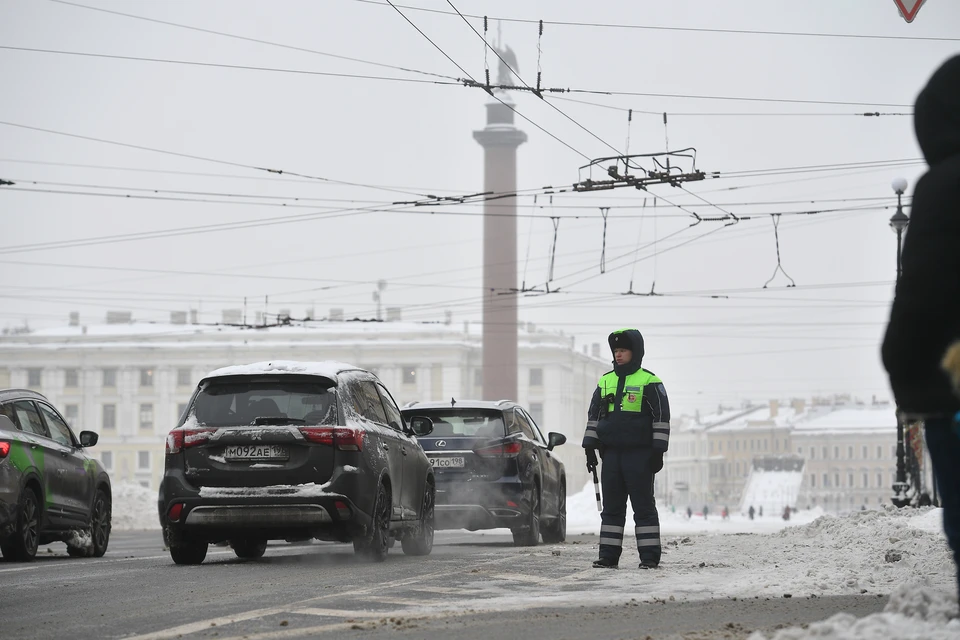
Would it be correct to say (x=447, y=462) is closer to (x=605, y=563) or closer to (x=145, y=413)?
(x=605, y=563)

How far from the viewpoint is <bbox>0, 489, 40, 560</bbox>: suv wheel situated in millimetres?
13367

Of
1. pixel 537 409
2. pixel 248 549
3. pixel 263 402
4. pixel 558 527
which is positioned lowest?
pixel 558 527

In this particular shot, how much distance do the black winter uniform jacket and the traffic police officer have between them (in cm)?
666

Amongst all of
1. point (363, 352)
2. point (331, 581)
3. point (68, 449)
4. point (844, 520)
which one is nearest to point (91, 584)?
point (331, 581)

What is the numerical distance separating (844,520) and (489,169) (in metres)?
88.1

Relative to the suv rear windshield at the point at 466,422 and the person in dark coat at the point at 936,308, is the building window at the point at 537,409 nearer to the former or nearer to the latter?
the suv rear windshield at the point at 466,422

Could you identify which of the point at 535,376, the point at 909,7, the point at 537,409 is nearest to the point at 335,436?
the point at 909,7

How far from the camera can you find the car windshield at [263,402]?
475 inches

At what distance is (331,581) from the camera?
33.0 ft

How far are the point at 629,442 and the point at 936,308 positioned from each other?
6.90 metres

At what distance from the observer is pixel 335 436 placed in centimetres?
1188

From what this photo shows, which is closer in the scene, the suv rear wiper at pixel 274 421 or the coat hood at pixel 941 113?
the coat hood at pixel 941 113

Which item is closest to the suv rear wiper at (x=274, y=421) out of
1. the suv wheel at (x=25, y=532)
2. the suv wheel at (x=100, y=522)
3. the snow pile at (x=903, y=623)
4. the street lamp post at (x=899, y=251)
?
the suv wheel at (x=25, y=532)

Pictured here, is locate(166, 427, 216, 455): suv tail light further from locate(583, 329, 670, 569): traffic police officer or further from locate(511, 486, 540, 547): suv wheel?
locate(511, 486, 540, 547): suv wheel
